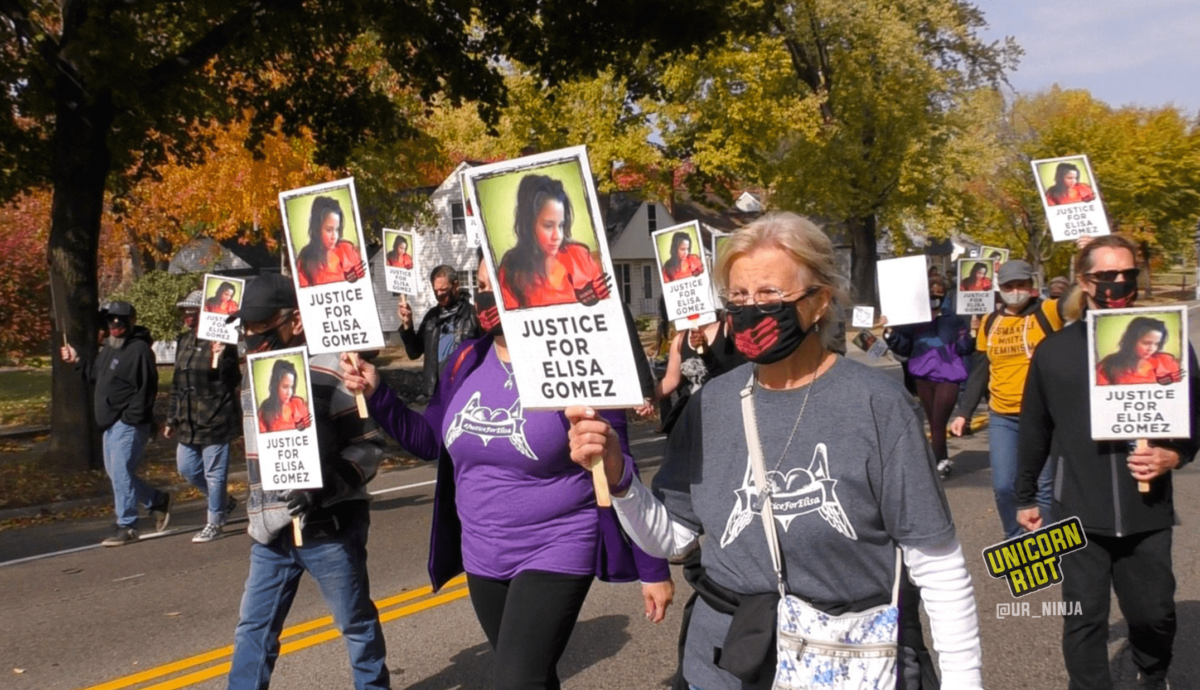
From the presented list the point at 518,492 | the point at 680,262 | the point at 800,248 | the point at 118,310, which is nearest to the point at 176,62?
the point at 118,310

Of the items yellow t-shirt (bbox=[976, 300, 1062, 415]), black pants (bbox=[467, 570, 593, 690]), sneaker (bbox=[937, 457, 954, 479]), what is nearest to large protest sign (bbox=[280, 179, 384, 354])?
black pants (bbox=[467, 570, 593, 690])

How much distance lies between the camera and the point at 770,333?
2699 millimetres

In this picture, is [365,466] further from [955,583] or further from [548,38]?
[548,38]

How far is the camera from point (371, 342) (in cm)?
495

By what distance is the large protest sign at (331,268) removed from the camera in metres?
5.03

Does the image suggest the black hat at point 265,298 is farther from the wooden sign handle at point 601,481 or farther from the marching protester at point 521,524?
the wooden sign handle at point 601,481

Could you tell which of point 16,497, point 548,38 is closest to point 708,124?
point 548,38

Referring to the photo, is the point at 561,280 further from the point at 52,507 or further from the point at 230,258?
the point at 230,258

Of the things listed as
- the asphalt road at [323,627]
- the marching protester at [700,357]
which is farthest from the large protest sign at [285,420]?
the marching protester at [700,357]

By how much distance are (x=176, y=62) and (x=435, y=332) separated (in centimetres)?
657

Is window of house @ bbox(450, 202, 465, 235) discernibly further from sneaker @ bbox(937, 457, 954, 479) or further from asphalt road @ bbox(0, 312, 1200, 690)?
asphalt road @ bbox(0, 312, 1200, 690)

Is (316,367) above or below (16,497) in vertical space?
above

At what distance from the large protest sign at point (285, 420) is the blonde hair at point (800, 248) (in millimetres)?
2304

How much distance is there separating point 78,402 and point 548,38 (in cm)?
728
